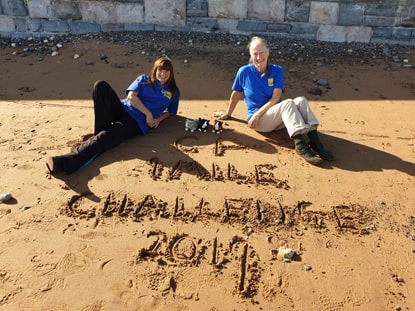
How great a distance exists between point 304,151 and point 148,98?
1758 mm

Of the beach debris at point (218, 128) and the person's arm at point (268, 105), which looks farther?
the beach debris at point (218, 128)

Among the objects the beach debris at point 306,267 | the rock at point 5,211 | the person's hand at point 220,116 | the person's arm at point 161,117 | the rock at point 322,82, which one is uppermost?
the rock at point 322,82

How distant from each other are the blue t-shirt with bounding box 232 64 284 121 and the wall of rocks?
3.76m

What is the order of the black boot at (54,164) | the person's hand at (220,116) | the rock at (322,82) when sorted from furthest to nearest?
the rock at (322,82), the person's hand at (220,116), the black boot at (54,164)

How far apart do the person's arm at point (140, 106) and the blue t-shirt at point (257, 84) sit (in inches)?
40.6

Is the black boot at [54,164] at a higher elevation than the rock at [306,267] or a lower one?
higher

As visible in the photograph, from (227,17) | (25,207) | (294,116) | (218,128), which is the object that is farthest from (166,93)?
(227,17)

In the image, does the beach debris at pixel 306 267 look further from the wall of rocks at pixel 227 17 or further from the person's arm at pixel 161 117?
the wall of rocks at pixel 227 17

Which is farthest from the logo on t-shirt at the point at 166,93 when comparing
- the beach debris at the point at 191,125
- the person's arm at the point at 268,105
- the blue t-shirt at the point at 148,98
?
the person's arm at the point at 268,105

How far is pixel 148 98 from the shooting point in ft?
13.4

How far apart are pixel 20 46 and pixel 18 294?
6.36 metres

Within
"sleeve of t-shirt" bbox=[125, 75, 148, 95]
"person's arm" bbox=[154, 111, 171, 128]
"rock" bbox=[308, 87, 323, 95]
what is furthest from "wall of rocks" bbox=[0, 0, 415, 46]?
"sleeve of t-shirt" bbox=[125, 75, 148, 95]

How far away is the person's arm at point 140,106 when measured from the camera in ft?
12.9

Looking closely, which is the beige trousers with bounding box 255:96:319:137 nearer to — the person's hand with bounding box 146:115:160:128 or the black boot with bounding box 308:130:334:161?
the black boot with bounding box 308:130:334:161
